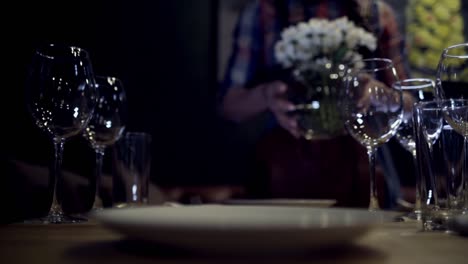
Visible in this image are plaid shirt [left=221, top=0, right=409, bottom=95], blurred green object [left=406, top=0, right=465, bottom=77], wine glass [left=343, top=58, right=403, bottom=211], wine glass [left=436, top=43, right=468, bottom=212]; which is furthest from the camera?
blurred green object [left=406, top=0, right=465, bottom=77]

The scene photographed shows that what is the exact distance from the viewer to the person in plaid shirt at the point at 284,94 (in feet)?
6.77

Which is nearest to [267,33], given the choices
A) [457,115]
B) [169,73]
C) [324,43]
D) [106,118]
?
[169,73]

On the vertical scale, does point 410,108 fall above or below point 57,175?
above

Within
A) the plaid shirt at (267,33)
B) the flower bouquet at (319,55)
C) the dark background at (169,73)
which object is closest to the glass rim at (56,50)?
the flower bouquet at (319,55)

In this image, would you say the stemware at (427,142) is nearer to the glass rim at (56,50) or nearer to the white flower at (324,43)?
the glass rim at (56,50)

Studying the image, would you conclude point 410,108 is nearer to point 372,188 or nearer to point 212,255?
point 372,188

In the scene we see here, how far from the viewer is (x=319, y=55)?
5.72ft

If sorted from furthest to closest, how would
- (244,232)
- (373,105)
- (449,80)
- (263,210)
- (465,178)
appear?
(373,105), (449,80), (465,178), (263,210), (244,232)

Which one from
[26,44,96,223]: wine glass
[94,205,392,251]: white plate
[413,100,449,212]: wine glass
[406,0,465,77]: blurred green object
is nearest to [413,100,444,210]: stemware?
[413,100,449,212]: wine glass

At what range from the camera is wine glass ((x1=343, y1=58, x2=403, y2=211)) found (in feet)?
2.89

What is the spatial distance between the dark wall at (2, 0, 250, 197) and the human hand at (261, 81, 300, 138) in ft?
3.24

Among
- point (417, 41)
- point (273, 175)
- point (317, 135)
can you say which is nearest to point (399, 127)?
point (317, 135)

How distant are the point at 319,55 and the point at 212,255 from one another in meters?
1.47

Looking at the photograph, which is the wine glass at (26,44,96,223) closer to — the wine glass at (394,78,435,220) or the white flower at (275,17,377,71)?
the wine glass at (394,78,435,220)
